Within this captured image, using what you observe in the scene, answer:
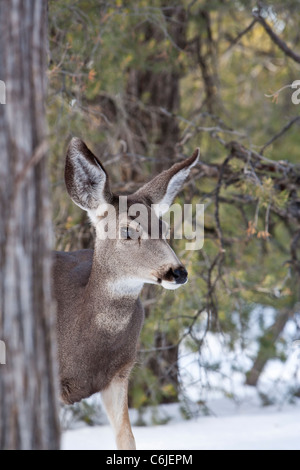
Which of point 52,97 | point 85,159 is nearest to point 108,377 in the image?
point 85,159

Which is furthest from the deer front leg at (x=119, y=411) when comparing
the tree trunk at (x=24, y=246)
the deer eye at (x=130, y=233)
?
the tree trunk at (x=24, y=246)

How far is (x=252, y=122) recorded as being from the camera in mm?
12461

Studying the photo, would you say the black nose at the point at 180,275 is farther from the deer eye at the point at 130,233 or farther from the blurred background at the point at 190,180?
A: the blurred background at the point at 190,180

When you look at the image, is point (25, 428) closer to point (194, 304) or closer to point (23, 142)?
point (23, 142)

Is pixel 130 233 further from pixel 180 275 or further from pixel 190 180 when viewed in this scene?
pixel 190 180

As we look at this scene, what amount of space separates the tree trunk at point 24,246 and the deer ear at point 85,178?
1.61m

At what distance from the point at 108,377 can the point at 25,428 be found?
7.00 ft

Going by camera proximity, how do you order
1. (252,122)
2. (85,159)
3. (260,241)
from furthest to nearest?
1. (252,122)
2. (260,241)
3. (85,159)

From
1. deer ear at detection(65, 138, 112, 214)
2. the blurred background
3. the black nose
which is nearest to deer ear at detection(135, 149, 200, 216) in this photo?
deer ear at detection(65, 138, 112, 214)

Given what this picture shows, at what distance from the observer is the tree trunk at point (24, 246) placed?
8.55ft

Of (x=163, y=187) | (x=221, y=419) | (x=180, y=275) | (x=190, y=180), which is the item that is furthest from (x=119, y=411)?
(x=221, y=419)

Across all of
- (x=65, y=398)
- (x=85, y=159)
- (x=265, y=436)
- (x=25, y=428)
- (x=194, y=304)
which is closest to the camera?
(x=25, y=428)

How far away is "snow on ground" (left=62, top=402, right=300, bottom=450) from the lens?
5.82m

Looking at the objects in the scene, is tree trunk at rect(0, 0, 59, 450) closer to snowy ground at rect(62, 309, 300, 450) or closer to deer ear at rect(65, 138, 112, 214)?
deer ear at rect(65, 138, 112, 214)
